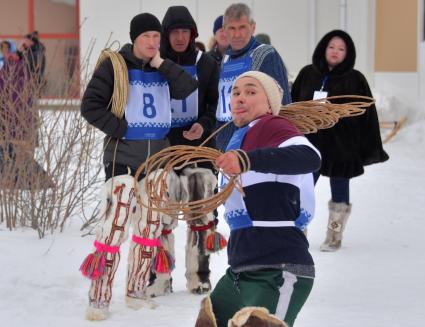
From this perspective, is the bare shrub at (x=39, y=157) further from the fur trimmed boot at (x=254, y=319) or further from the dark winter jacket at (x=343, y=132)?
the fur trimmed boot at (x=254, y=319)

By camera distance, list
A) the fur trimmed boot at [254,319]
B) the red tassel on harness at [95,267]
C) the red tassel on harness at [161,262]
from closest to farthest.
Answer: the fur trimmed boot at [254,319] → the red tassel on harness at [95,267] → the red tassel on harness at [161,262]

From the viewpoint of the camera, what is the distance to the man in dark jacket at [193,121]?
19.1 ft

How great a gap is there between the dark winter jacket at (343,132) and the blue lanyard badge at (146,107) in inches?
84.8

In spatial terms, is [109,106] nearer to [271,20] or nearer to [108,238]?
[108,238]

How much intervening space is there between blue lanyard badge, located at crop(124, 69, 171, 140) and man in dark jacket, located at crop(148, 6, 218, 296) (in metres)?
0.36

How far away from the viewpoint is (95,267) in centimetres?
530

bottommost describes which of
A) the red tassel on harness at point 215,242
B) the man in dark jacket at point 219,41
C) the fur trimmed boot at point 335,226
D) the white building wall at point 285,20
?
the fur trimmed boot at point 335,226

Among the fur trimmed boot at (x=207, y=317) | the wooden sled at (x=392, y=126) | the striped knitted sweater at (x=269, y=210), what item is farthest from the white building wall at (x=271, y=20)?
the fur trimmed boot at (x=207, y=317)

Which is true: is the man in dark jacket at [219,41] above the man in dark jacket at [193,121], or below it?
above

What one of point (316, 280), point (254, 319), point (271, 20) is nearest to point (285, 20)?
point (271, 20)

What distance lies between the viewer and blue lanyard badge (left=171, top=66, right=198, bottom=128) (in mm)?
5859

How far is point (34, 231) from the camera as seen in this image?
24.3ft

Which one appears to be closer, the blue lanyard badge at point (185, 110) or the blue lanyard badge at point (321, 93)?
the blue lanyard badge at point (185, 110)

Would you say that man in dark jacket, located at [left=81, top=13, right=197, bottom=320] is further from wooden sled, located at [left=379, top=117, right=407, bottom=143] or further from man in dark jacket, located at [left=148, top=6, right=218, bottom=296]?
wooden sled, located at [left=379, top=117, right=407, bottom=143]
